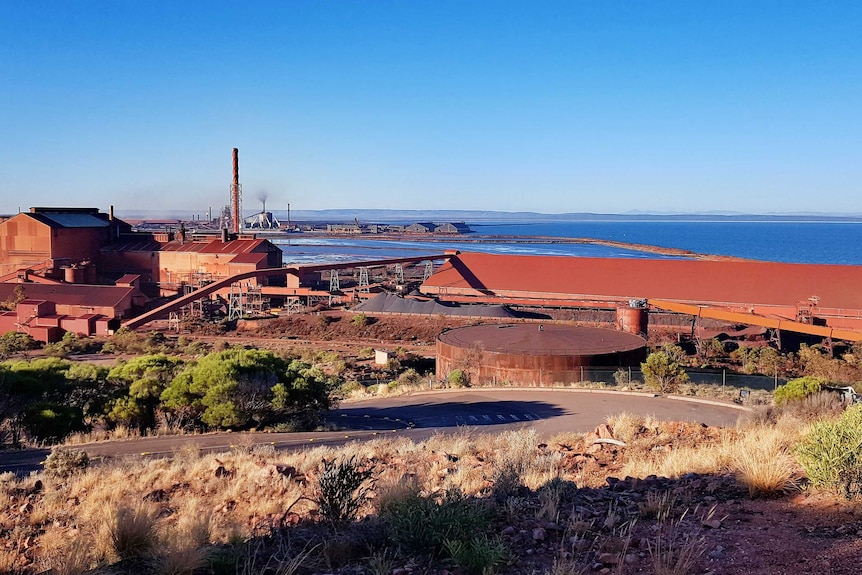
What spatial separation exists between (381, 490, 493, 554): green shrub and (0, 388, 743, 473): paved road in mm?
6217

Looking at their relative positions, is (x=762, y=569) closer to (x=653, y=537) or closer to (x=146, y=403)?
(x=653, y=537)

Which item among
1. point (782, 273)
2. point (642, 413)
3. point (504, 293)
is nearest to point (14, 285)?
point (504, 293)

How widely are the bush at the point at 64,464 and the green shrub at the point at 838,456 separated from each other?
7.54m

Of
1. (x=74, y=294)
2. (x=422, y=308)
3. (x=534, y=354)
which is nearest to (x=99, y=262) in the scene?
(x=74, y=294)

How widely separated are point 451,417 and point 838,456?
11.0 m

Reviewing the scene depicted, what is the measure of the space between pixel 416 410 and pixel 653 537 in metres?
12.5

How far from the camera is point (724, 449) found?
796cm

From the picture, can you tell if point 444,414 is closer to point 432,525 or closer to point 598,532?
point 598,532

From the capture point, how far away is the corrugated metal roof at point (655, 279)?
34.4 metres

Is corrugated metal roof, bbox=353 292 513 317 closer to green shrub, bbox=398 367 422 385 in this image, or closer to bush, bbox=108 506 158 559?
green shrub, bbox=398 367 422 385

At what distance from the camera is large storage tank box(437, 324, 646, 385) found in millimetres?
21625

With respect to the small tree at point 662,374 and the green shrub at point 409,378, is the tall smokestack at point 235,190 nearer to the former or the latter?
the green shrub at point 409,378

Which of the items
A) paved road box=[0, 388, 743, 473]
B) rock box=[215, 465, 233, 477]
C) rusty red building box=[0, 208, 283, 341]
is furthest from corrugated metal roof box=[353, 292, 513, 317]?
rock box=[215, 465, 233, 477]

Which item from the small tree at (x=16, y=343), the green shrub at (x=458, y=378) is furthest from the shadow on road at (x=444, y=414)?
the small tree at (x=16, y=343)
